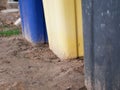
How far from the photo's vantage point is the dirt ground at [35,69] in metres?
3.16

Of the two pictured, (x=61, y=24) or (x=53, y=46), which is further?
(x=53, y=46)

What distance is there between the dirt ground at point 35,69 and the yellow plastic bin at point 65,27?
0.13 m

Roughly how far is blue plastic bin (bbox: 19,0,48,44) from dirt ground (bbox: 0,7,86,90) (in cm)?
13

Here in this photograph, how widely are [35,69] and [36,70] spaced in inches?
1.6

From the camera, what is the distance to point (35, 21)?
4.66 meters

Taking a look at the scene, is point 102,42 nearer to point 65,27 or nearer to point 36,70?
point 65,27

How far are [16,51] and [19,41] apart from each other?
0.60 m

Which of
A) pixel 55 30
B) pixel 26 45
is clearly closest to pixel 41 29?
pixel 26 45

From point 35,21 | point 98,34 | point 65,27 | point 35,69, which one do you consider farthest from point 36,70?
point 98,34

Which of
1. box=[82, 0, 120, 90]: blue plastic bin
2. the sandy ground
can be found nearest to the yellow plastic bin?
the sandy ground

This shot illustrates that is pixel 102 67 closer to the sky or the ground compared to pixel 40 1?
closer to the ground

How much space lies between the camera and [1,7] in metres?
9.28

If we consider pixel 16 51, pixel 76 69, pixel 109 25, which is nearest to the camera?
pixel 109 25

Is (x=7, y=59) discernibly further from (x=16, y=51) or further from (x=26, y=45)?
(x=26, y=45)
